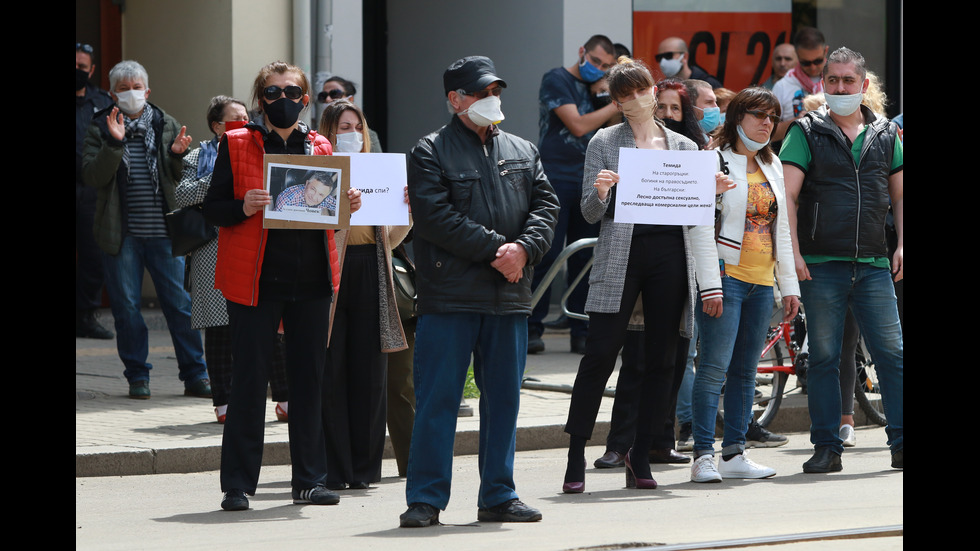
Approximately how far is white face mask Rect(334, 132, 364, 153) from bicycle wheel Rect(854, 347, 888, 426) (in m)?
3.63

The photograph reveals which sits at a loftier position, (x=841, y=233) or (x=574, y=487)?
(x=841, y=233)

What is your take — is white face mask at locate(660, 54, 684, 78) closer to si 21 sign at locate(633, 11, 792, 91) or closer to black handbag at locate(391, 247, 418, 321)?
si 21 sign at locate(633, 11, 792, 91)

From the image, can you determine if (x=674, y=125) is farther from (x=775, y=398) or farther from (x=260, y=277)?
(x=260, y=277)

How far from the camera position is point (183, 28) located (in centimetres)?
1338

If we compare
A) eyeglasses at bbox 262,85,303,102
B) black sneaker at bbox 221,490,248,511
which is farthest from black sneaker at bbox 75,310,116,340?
eyeglasses at bbox 262,85,303,102

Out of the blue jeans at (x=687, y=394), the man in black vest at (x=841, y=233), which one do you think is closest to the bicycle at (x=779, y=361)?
the blue jeans at (x=687, y=394)

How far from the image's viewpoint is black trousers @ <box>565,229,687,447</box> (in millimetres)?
7230

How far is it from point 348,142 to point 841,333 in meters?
2.79

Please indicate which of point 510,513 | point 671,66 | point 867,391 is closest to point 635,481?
point 510,513

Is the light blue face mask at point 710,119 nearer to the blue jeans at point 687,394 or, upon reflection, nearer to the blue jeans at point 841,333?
the blue jeans at point 687,394

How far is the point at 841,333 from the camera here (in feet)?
26.5

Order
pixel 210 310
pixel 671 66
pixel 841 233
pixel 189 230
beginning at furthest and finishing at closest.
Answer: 1. pixel 671 66
2. pixel 210 310
3. pixel 189 230
4. pixel 841 233

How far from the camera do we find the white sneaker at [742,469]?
25.5 ft
